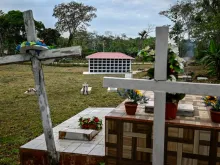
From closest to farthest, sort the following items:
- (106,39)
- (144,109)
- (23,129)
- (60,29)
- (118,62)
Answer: (144,109)
(23,129)
(118,62)
(60,29)
(106,39)

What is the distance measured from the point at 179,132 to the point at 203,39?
15.6 metres

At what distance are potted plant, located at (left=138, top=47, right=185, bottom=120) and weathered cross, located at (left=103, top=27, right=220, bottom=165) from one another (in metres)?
0.20

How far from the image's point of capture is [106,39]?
3428cm

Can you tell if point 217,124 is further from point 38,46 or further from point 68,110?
point 68,110

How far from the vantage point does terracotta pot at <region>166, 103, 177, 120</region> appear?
8.96ft

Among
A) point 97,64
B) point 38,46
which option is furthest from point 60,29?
point 38,46

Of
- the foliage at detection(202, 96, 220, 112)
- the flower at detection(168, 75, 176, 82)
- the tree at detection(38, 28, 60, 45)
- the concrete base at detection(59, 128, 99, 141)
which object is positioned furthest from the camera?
the tree at detection(38, 28, 60, 45)

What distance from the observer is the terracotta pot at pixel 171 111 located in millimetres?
2731

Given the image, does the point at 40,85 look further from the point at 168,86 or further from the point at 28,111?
the point at 28,111

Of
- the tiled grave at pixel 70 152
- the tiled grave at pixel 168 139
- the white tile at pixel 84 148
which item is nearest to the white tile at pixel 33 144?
the tiled grave at pixel 70 152

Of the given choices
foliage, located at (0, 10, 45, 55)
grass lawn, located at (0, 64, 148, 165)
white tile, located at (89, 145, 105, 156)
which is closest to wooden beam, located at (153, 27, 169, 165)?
white tile, located at (89, 145, 105, 156)

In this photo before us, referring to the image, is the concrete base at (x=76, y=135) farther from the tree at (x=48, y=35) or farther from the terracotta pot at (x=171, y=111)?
the tree at (x=48, y=35)

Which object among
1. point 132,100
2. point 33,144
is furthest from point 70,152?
point 132,100

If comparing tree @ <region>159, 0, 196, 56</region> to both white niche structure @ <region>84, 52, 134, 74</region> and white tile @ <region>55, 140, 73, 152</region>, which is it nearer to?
white niche structure @ <region>84, 52, 134, 74</region>
